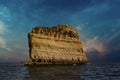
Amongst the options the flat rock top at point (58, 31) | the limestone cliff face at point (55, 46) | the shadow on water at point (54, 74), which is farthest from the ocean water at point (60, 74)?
the flat rock top at point (58, 31)

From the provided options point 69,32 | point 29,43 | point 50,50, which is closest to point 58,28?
point 69,32

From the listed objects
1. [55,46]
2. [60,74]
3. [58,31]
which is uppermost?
[58,31]

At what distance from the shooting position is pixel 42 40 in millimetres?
93000

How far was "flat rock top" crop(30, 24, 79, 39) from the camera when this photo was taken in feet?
307

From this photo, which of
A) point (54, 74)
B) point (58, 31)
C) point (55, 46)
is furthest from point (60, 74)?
point (58, 31)

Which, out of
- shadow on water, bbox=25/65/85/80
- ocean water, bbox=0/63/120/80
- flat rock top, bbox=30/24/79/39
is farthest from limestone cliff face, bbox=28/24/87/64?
shadow on water, bbox=25/65/85/80

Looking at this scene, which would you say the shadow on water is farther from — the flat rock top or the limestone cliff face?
the flat rock top

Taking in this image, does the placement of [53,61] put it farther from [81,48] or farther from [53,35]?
[81,48]

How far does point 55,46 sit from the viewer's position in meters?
99.1

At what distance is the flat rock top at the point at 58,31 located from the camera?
93438 mm

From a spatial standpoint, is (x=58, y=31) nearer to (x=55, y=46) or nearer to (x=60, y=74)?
(x=55, y=46)

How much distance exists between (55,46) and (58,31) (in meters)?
7.76

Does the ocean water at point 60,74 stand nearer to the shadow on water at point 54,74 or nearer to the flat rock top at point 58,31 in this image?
the shadow on water at point 54,74

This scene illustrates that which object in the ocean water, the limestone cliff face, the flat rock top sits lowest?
the ocean water
